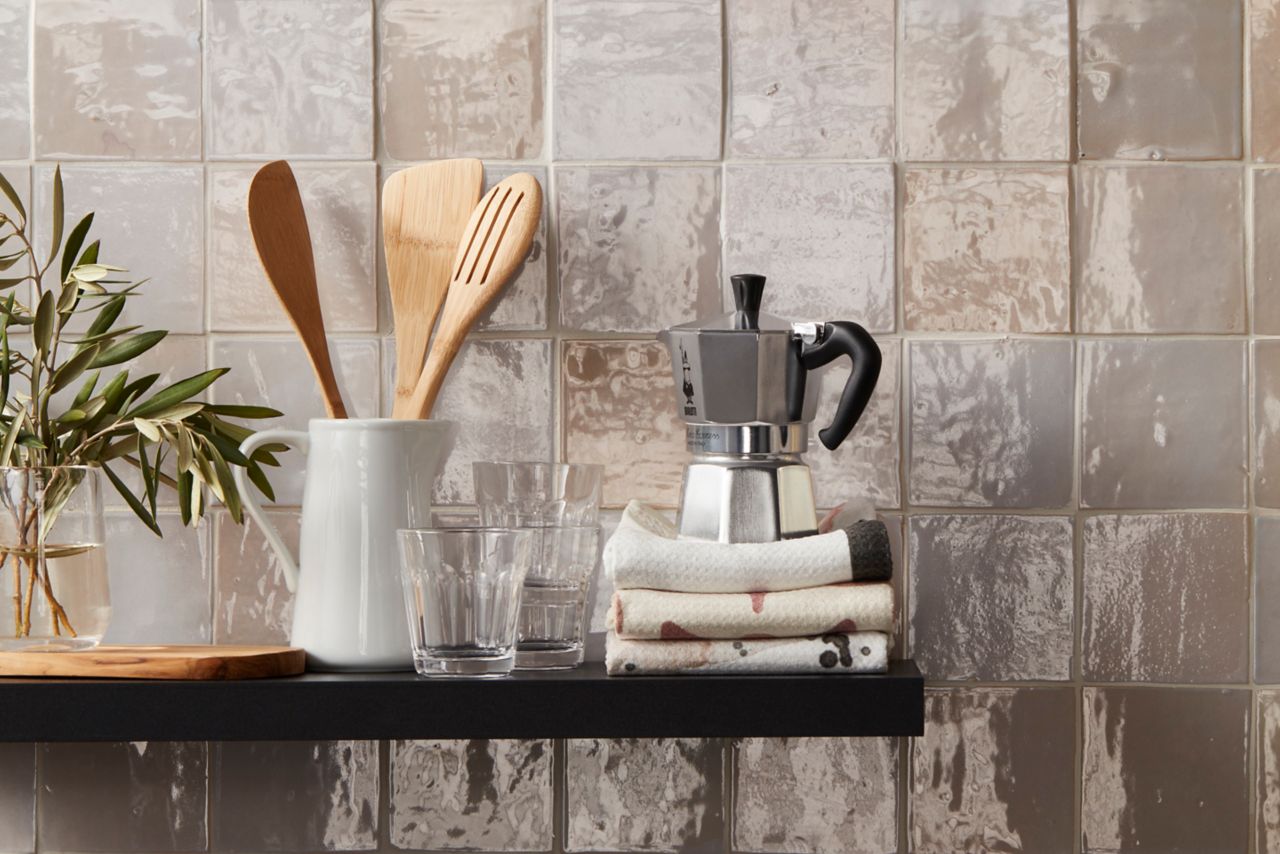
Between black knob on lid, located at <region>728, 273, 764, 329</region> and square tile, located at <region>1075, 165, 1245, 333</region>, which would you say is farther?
square tile, located at <region>1075, 165, 1245, 333</region>

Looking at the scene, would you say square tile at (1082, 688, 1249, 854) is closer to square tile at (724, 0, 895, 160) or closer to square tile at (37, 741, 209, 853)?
square tile at (724, 0, 895, 160)

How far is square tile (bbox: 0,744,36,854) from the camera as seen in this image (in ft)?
3.01

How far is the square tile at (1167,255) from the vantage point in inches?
35.9

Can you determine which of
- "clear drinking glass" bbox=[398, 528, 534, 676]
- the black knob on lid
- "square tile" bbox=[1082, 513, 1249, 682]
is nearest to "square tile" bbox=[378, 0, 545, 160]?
the black knob on lid

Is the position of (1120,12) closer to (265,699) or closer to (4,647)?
(265,699)

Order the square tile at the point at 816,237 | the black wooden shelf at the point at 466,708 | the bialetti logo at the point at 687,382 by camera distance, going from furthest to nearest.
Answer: the square tile at the point at 816,237
the bialetti logo at the point at 687,382
the black wooden shelf at the point at 466,708

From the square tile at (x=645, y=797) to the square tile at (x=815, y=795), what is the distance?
2 cm

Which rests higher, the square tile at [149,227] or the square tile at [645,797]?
the square tile at [149,227]

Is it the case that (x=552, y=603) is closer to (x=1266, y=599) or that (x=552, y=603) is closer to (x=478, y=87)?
(x=478, y=87)

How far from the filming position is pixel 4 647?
78 centimetres

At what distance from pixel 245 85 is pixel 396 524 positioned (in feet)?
1.24

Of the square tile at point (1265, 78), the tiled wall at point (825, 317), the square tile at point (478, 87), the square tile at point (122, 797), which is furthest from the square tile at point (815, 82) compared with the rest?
the square tile at point (122, 797)

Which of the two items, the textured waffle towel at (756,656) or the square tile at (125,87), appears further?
the square tile at (125,87)

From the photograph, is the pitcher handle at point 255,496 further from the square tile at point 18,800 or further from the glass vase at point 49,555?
the square tile at point 18,800
